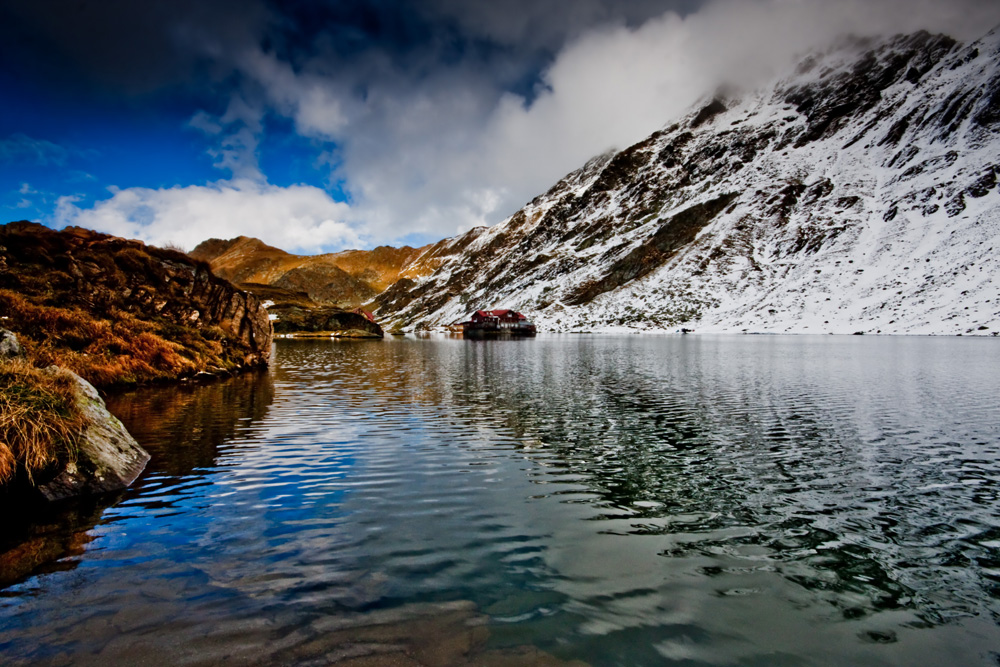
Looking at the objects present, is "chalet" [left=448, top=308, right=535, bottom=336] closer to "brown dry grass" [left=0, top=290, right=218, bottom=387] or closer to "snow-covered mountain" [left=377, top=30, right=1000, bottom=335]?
"snow-covered mountain" [left=377, top=30, right=1000, bottom=335]

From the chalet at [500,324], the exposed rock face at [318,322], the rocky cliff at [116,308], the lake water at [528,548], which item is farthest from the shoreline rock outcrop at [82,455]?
the chalet at [500,324]

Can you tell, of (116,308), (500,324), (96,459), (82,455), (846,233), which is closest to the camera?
(82,455)

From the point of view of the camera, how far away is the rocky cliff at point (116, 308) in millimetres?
24844

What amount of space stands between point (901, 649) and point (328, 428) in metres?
17.1

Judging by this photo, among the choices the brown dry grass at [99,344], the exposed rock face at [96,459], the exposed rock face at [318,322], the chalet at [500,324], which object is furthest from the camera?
→ the chalet at [500,324]

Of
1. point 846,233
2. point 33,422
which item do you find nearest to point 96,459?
point 33,422

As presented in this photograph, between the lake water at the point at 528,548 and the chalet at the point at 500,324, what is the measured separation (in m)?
122

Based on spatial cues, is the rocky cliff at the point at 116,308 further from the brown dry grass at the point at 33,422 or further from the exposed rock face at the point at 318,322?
the exposed rock face at the point at 318,322

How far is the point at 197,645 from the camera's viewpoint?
580 cm

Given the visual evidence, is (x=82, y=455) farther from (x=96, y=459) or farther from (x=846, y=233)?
(x=846, y=233)

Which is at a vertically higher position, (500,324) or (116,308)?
(500,324)

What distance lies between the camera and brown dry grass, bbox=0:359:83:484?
9.91 m

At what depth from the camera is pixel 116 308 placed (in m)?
31.1

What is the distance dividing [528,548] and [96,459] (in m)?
10.1
